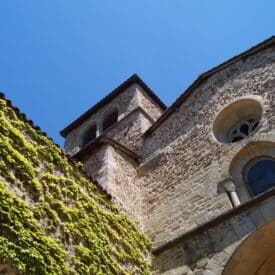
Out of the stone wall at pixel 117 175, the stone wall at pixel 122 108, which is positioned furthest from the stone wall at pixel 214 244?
the stone wall at pixel 122 108

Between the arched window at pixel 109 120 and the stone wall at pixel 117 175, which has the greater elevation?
the arched window at pixel 109 120

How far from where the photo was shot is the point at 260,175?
793 centimetres

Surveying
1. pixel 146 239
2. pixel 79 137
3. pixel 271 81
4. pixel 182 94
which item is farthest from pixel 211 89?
pixel 79 137

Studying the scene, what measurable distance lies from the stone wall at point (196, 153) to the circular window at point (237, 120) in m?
0.15

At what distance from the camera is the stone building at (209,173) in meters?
6.79

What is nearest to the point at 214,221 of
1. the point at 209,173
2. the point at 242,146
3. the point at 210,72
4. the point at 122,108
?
the point at 209,173

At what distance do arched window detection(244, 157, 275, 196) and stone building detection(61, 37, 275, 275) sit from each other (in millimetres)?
18

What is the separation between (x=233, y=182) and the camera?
26.0 feet

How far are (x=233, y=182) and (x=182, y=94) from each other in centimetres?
353

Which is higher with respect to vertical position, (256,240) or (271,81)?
(271,81)

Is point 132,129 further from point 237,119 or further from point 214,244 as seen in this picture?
point 214,244

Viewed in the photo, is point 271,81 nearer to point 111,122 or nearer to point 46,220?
point 46,220

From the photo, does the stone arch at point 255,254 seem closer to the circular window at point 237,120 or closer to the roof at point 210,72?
the circular window at point 237,120

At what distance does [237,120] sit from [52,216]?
5.02 metres
